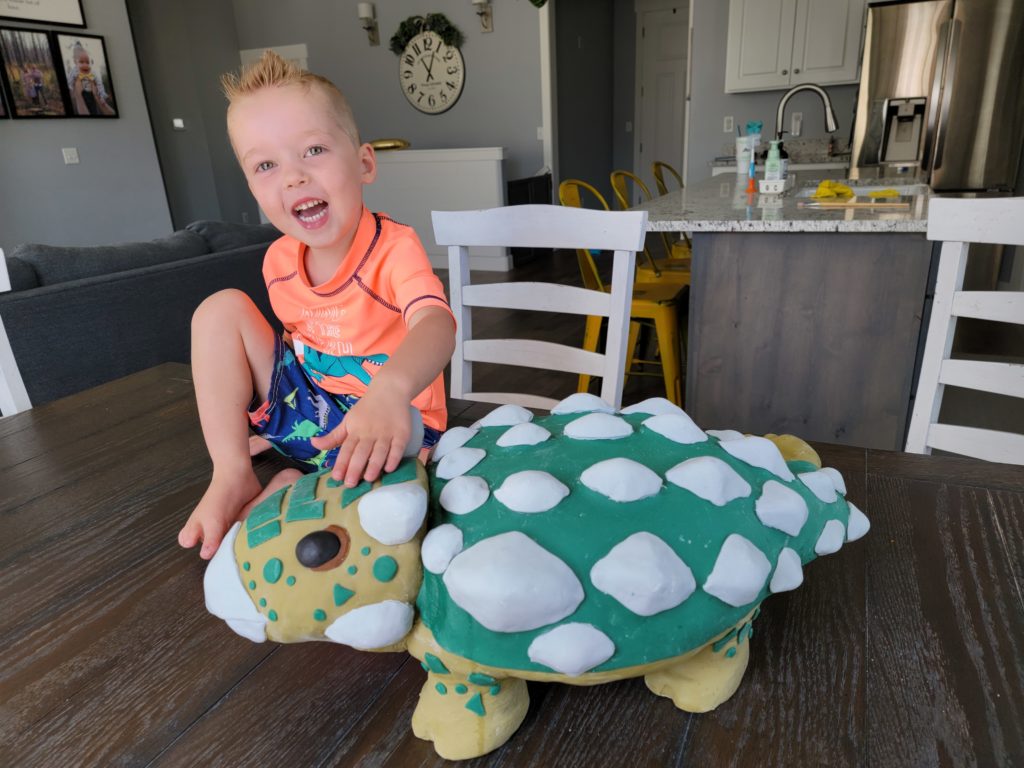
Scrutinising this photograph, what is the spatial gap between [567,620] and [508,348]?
0.86 metres

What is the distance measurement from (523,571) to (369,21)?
701cm

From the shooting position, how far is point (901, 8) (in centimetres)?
343

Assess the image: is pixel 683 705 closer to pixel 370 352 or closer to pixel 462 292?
pixel 370 352

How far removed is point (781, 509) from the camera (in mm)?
408

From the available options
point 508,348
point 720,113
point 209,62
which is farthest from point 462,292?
point 209,62

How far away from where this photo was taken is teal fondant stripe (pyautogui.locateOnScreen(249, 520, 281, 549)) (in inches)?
15.3

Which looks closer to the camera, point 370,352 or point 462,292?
point 370,352

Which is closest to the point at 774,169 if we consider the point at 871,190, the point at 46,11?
the point at 871,190

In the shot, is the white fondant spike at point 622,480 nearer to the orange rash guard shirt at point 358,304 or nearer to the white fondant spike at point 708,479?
the white fondant spike at point 708,479

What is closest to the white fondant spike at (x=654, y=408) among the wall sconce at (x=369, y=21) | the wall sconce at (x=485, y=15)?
the wall sconce at (x=485, y=15)

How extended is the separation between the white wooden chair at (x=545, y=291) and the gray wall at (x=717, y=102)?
4.04m

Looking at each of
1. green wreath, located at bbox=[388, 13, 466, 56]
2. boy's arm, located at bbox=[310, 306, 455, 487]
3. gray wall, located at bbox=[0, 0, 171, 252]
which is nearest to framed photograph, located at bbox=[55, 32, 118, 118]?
gray wall, located at bbox=[0, 0, 171, 252]

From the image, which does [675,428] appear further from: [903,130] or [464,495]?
[903,130]

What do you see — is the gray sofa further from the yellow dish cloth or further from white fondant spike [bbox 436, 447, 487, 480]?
the yellow dish cloth
